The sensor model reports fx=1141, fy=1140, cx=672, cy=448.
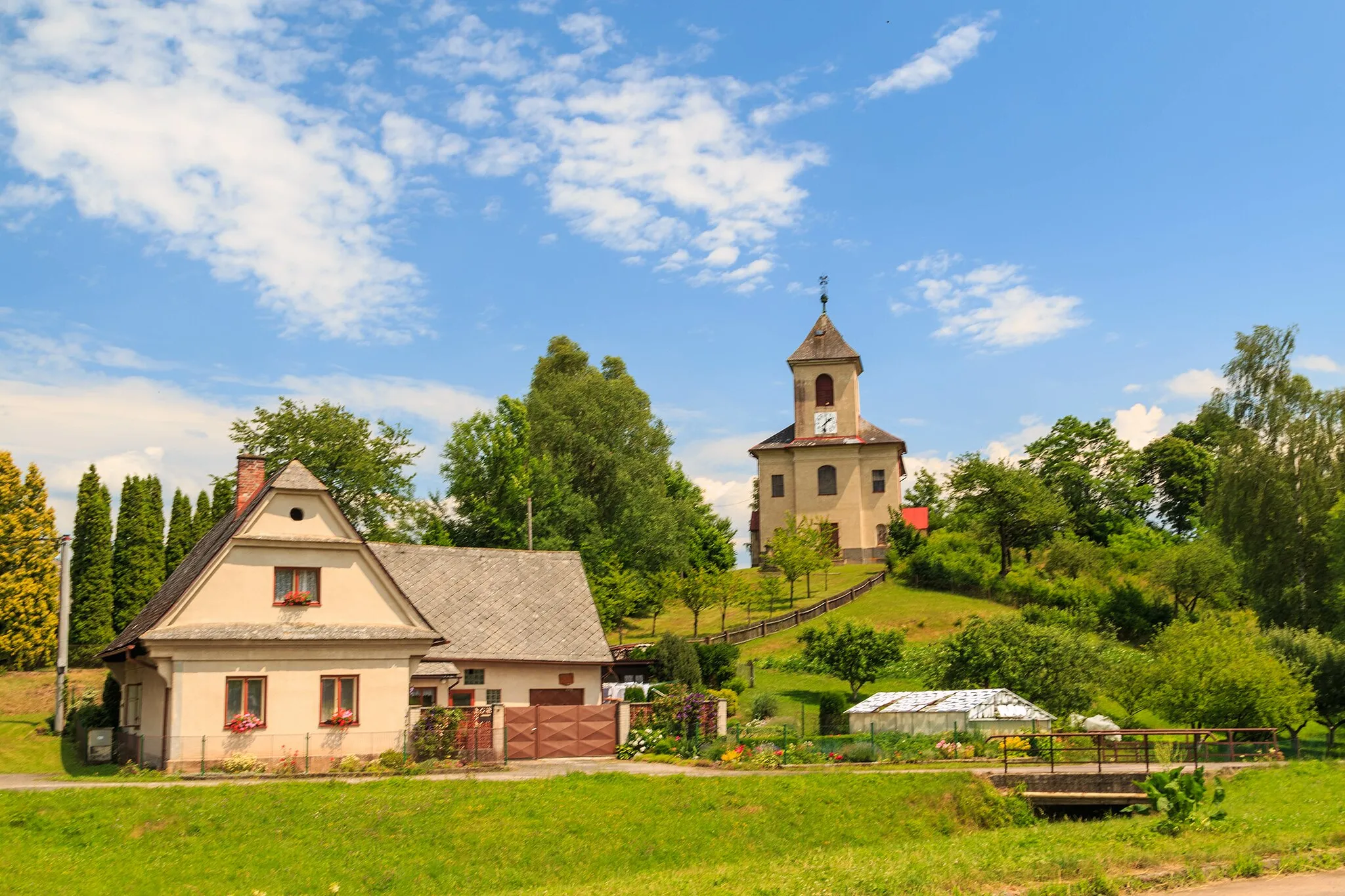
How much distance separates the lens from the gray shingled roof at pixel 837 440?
73.1 m

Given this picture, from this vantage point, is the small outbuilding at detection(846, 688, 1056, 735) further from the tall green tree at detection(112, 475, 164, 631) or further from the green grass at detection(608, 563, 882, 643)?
the tall green tree at detection(112, 475, 164, 631)

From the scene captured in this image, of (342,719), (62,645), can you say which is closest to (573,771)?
(342,719)

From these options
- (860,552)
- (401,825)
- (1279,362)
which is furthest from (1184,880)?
(860,552)

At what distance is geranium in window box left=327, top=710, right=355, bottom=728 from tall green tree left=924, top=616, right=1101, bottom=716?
20.6 meters

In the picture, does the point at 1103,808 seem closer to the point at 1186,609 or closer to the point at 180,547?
the point at 1186,609

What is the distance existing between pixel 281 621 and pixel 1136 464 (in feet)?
239

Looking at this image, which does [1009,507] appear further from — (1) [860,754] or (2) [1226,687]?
(1) [860,754]

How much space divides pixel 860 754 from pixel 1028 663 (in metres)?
10.4

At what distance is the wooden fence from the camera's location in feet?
177

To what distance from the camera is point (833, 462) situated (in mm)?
73562

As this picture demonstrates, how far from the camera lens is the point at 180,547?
155 ft

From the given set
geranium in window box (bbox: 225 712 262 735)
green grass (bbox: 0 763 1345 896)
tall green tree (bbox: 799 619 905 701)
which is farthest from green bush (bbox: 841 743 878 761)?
geranium in window box (bbox: 225 712 262 735)

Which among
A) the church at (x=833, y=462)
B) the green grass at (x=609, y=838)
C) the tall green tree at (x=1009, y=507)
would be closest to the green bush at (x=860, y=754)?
the green grass at (x=609, y=838)

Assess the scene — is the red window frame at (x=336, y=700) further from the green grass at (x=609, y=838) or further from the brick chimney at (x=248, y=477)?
the brick chimney at (x=248, y=477)
